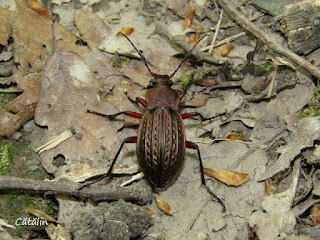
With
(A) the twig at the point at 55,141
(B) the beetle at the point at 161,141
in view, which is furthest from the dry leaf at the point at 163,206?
(A) the twig at the point at 55,141

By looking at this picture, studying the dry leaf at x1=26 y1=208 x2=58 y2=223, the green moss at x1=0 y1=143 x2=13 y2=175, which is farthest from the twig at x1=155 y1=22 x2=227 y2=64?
the dry leaf at x1=26 y1=208 x2=58 y2=223

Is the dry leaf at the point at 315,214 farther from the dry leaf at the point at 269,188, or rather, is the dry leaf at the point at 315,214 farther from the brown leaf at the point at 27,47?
the brown leaf at the point at 27,47

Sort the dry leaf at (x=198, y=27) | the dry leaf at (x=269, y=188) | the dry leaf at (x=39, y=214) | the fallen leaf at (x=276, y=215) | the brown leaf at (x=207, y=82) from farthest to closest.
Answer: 1. the dry leaf at (x=198, y=27)
2. the brown leaf at (x=207, y=82)
3. the dry leaf at (x=269, y=188)
4. the dry leaf at (x=39, y=214)
5. the fallen leaf at (x=276, y=215)

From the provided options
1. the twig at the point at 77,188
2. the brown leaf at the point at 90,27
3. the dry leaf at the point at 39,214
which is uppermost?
the brown leaf at the point at 90,27

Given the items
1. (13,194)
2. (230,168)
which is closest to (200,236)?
(230,168)

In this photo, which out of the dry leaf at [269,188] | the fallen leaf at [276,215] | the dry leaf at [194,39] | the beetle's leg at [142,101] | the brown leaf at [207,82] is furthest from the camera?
the dry leaf at [194,39]

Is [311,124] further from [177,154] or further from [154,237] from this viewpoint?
[154,237]

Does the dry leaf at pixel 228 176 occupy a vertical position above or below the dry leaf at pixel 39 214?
above
